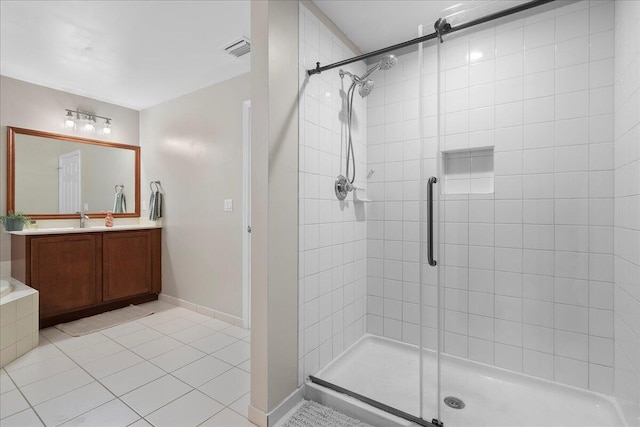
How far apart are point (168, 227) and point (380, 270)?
259 cm

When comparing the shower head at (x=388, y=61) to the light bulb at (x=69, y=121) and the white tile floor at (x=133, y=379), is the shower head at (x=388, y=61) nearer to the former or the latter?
the white tile floor at (x=133, y=379)

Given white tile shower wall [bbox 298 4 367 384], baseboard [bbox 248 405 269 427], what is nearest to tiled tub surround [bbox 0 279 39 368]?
baseboard [bbox 248 405 269 427]

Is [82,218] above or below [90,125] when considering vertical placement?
below

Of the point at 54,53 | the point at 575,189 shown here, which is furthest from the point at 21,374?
the point at 575,189

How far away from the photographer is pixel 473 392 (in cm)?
182

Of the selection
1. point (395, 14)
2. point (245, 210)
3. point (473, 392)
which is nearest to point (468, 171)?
point (395, 14)

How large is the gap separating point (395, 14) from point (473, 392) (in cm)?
239


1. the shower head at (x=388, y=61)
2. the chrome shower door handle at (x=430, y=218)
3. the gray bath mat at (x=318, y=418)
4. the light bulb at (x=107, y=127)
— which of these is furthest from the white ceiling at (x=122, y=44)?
the gray bath mat at (x=318, y=418)

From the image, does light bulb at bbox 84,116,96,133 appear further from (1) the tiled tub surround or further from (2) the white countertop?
(1) the tiled tub surround

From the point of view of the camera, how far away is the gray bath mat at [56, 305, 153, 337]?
112 inches

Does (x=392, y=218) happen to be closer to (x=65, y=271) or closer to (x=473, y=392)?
(x=473, y=392)

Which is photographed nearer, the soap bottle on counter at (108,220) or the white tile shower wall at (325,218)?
the white tile shower wall at (325,218)

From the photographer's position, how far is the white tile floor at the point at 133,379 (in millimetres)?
1662

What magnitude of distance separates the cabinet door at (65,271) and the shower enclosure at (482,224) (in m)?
2.62
